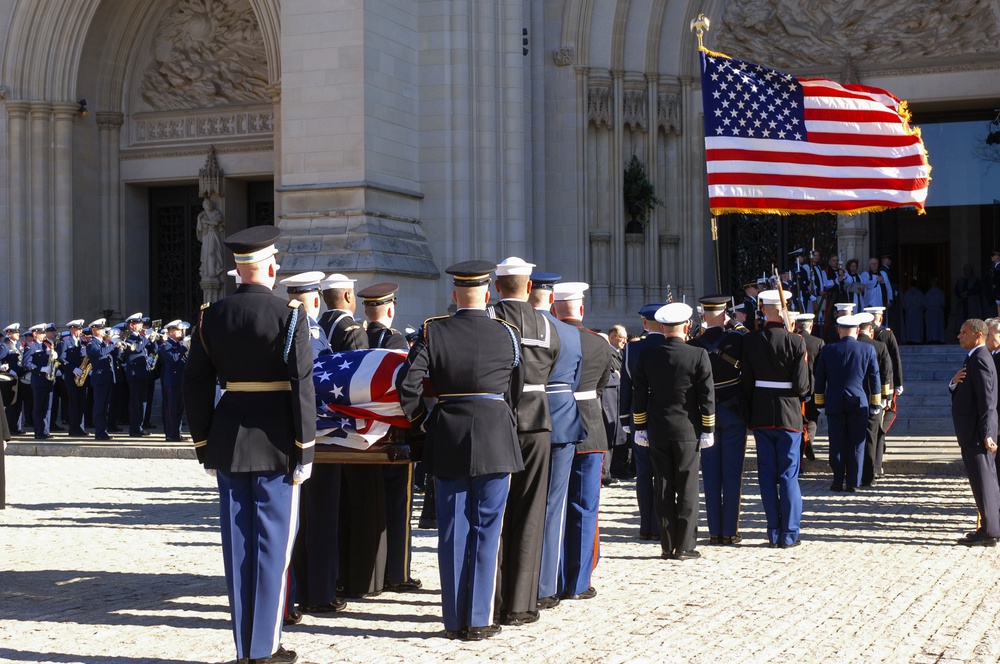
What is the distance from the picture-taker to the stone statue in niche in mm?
21922

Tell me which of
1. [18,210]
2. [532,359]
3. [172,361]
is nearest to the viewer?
[532,359]

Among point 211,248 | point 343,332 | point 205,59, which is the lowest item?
point 343,332

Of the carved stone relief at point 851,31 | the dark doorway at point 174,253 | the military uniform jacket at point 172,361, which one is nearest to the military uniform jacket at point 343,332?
the military uniform jacket at point 172,361

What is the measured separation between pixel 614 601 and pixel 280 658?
2159 millimetres

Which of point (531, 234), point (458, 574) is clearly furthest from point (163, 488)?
point (531, 234)

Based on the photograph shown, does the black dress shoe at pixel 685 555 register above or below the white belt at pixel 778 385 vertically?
below

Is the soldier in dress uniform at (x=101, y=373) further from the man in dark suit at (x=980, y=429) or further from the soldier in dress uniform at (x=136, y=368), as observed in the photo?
the man in dark suit at (x=980, y=429)

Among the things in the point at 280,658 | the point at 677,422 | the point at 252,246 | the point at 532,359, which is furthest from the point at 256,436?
the point at 677,422

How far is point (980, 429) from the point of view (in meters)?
8.80

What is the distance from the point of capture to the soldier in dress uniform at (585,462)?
702 centimetres

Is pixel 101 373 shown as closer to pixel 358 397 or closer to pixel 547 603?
pixel 358 397

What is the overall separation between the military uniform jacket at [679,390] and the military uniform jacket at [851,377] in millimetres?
3984

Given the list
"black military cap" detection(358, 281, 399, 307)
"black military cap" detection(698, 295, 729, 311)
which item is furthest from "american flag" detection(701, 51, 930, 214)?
"black military cap" detection(358, 281, 399, 307)

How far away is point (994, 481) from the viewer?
8891 mm
